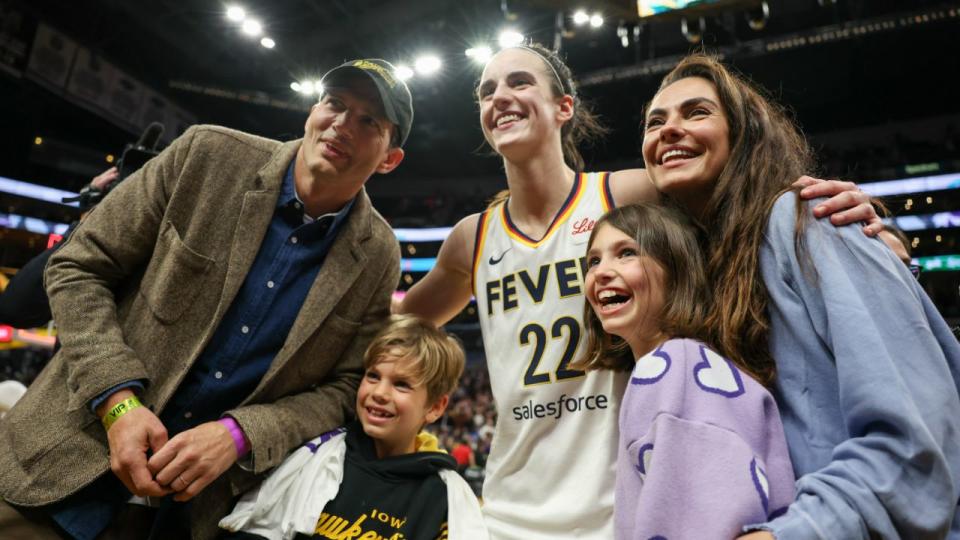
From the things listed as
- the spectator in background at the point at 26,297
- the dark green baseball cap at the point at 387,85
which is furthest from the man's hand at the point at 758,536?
the spectator in background at the point at 26,297

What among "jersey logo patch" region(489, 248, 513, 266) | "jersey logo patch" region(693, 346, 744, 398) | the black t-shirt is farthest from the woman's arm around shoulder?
"jersey logo patch" region(693, 346, 744, 398)

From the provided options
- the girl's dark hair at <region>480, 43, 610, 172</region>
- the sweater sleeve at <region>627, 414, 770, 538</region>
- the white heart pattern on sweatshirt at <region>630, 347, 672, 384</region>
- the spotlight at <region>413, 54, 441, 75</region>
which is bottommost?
the sweater sleeve at <region>627, 414, 770, 538</region>

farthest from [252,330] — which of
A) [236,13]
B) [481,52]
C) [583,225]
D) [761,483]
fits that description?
[236,13]

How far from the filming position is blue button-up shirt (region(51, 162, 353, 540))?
1.68 meters

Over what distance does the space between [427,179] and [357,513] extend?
17.3 m

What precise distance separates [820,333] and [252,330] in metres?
1.50

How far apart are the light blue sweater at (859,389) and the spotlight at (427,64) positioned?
10262 mm

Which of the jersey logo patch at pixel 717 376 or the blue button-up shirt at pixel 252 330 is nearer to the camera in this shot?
the jersey logo patch at pixel 717 376

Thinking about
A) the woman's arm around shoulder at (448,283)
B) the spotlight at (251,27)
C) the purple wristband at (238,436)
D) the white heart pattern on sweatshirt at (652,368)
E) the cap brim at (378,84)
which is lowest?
the purple wristband at (238,436)

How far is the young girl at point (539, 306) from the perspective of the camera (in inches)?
68.2

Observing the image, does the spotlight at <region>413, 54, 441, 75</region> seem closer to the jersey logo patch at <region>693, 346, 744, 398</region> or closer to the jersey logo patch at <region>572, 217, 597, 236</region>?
the jersey logo patch at <region>572, 217, 597, 236</region>

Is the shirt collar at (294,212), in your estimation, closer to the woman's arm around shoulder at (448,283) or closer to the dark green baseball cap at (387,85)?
the dark green baseball cap at (387,85)

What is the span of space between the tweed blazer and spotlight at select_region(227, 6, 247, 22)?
937 cm

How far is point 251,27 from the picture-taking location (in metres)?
10.4
